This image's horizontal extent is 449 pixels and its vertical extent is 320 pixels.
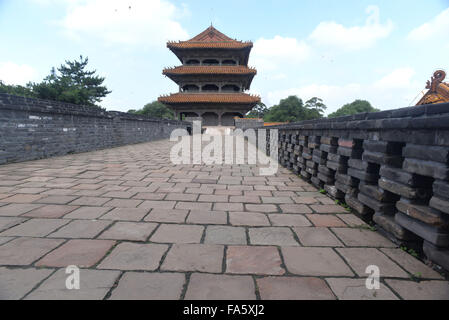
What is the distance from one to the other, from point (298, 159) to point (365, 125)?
2025mm

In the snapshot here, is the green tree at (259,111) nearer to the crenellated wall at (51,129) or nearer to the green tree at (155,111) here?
the green tree at (155,111)

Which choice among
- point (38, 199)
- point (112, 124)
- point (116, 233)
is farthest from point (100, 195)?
point (112, 124)

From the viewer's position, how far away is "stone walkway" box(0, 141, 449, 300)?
115cm

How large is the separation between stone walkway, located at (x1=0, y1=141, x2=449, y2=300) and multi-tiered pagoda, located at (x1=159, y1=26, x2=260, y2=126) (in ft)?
64.9

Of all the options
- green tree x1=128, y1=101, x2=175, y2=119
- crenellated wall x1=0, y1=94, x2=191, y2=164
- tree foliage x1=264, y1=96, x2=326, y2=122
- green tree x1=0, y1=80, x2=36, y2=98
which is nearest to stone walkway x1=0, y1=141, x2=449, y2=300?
crenellated wall x1=0, y1=94, x2=191, y2=164

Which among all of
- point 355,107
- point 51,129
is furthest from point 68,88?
point 355,107

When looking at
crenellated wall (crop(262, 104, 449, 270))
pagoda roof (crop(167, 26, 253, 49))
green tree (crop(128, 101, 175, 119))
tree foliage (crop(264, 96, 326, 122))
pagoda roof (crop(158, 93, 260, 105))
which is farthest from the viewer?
green tree (crop(128, 101, 175, 119))

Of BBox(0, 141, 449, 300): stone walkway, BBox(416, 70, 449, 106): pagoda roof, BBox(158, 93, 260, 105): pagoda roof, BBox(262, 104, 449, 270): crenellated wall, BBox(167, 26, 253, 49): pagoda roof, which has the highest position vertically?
BBox(167, 26, 253, 49): pagoda roof

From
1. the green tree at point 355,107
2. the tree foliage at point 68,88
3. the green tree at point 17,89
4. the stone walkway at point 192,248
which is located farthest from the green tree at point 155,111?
the stone walkway at point 192,248

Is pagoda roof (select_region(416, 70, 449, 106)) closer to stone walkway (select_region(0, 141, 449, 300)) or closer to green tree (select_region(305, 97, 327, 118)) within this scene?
stone walkway (select_region(0, 141, 449, 300))

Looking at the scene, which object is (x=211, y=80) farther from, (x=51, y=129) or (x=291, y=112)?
(x=291, y=112)

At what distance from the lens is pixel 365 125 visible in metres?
1.93

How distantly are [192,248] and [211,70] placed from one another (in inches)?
889

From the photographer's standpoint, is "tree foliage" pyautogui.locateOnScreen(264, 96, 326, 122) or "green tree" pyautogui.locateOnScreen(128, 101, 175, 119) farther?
"green tree" pyautogui.locateOnScreen(128, 101, 175, 119)
